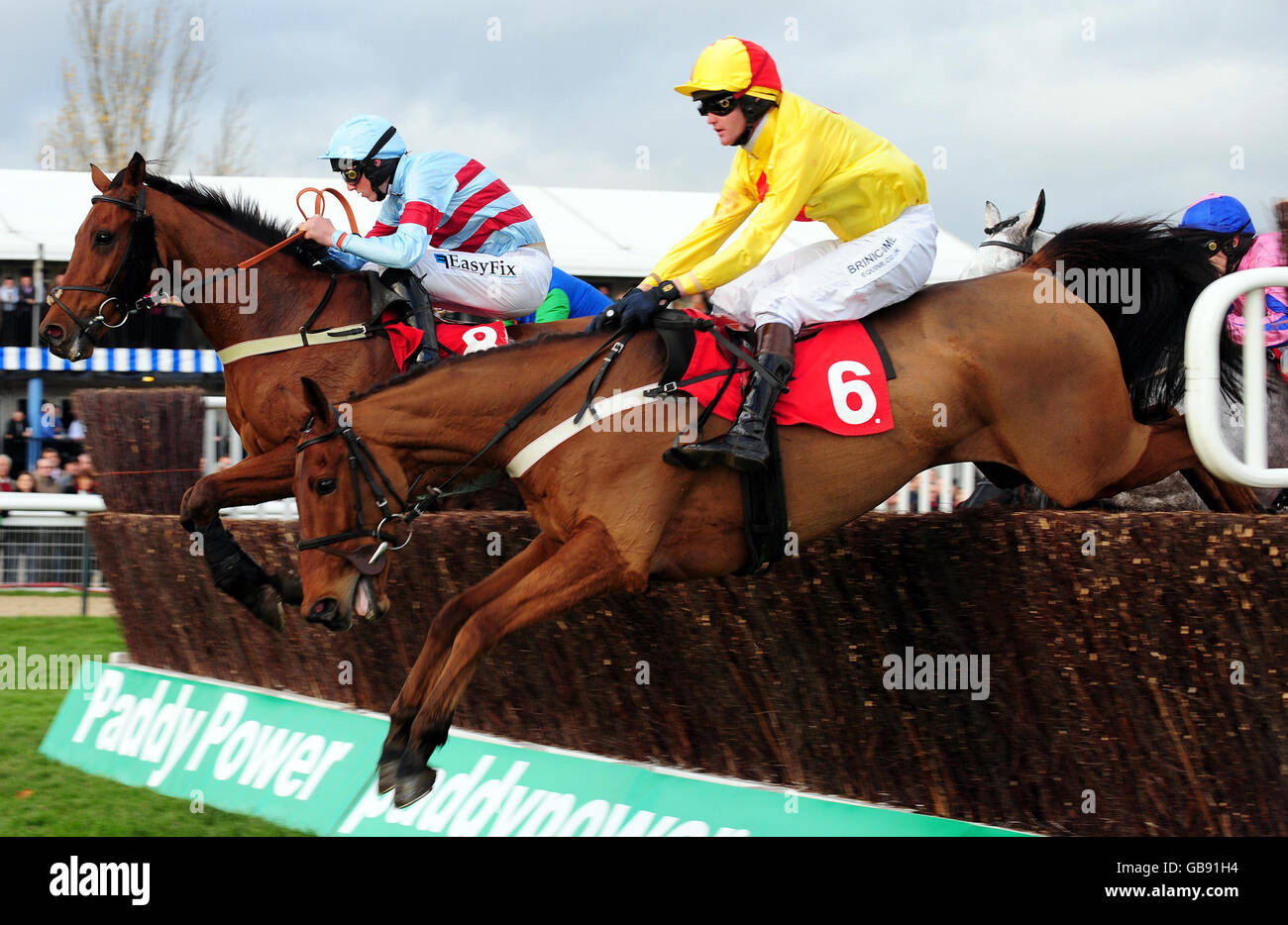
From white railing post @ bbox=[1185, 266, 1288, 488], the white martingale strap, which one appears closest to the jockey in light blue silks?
the white martingale strap

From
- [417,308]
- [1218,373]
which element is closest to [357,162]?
[417,308]

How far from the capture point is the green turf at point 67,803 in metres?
5.00

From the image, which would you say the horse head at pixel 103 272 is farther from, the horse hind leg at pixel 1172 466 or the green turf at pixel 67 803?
the horse hind leg at pixel 1172 466

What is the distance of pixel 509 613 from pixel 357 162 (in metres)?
2.57

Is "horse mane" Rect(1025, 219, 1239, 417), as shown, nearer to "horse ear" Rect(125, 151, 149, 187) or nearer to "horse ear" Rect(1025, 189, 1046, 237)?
"horse ear" Rect(1025, 189, 1046, 237)

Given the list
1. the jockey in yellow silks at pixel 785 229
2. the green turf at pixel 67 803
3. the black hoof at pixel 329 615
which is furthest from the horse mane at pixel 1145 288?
the green turf at pixel 67 803

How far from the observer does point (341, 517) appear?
157 inches

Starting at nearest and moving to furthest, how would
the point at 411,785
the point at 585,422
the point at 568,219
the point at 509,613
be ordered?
1. the point at 411,785
2. the point at 509,613
3. the point at 585,422
4. the point at 568,219

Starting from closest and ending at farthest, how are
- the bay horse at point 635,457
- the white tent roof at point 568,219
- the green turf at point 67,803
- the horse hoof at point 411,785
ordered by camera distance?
the horse hoof at point 411,785 < the bay horse at point 635,457 < the green turf at point 67,803 < the white tent roof at point 568,219

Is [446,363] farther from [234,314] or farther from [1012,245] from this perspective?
[1012,245]

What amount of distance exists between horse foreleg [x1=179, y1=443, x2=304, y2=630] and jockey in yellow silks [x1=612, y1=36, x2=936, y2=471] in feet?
6.10

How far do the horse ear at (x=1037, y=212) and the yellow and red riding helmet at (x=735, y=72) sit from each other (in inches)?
68.4

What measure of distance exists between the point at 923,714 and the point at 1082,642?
75cm

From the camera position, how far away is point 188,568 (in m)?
6.70
